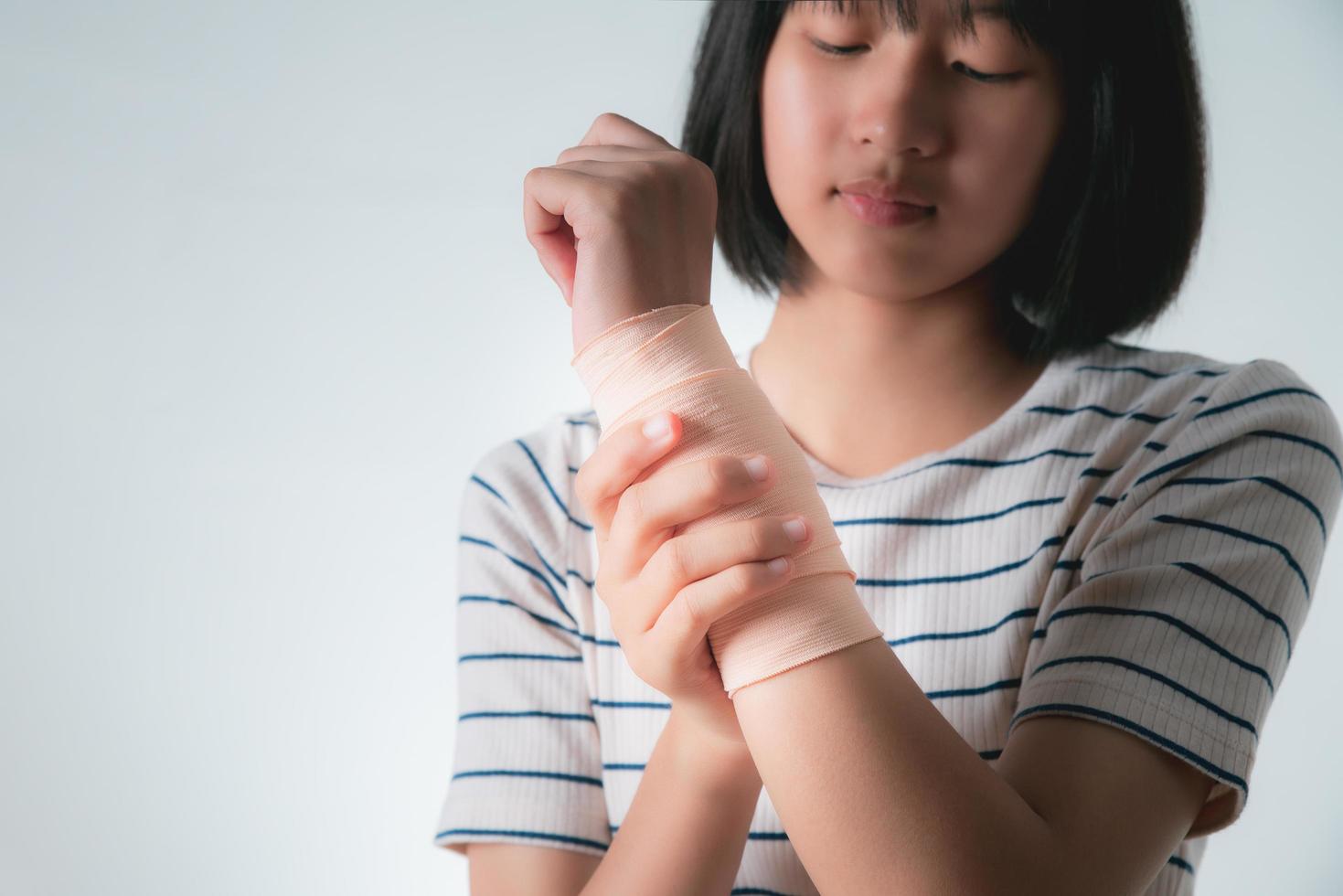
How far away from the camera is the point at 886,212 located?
33.6 inches

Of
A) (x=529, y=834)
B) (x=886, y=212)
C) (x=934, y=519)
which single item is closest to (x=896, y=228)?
(x=886, y=212)

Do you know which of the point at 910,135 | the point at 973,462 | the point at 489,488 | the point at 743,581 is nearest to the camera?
the point at 743,581

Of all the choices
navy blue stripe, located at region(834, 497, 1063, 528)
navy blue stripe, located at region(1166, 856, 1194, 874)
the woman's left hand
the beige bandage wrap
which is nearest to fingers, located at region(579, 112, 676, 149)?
the woman's left hand

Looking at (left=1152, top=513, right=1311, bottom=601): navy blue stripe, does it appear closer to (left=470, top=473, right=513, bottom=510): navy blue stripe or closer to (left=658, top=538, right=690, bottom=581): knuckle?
(left=658, top=538, right=690, bottom=581): knuckle

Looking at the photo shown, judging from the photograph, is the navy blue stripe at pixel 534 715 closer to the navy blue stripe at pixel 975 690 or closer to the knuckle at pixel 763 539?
the navy blue stripe at pixel 975 690

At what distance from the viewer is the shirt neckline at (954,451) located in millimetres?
933

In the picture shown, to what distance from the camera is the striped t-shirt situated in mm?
742

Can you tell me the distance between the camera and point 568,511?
1.01m

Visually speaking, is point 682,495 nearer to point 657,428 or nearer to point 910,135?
point 657,428

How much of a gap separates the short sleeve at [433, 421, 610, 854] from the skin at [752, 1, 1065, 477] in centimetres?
22

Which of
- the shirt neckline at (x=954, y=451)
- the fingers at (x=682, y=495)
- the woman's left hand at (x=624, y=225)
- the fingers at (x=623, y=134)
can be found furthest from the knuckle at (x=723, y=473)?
the shirt neckline at (x=954, y=451)

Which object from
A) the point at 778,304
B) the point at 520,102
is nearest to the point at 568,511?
the point at 778,304

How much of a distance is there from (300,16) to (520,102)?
11.4 inches

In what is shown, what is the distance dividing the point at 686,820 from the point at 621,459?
0.25m
